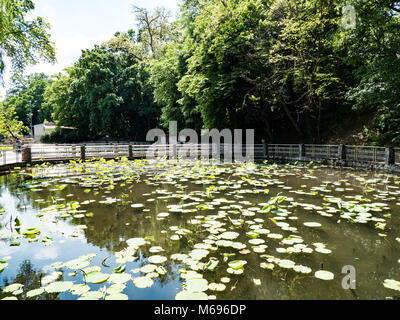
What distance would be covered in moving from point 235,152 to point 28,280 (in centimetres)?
1779

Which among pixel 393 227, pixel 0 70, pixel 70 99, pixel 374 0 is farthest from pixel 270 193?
pixel 70 99

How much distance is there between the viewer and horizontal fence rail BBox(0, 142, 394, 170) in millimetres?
13165

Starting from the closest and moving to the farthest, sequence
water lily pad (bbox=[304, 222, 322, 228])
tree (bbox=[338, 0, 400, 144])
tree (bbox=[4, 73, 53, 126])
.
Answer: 1. water lily pad (bbox=[304, 222, 322, 228])
2. tree (bbox=[338, 0, 400, 144])
3. tree (bbox=[4, 73, 53, 126])

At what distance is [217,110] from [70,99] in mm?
25168

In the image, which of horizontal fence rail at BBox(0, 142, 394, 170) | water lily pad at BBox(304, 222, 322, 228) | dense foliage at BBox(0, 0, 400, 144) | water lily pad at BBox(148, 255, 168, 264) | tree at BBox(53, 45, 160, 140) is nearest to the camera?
water lily pad at BBox(148, 255, 168, 264)

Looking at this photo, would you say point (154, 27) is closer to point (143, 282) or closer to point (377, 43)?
point (377, 43)

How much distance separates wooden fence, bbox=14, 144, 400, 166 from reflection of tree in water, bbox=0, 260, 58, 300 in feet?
43.2

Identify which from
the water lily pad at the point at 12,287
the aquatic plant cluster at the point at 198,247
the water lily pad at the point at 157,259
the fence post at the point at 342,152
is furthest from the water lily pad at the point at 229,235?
the fence post at the point at 342,152

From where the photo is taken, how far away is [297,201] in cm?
627

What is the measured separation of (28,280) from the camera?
2.91 meters

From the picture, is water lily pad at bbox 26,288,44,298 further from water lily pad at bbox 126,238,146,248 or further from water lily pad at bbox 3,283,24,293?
water lily pad at bbox 126,238,146,248

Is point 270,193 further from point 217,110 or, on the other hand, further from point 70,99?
point 70,99

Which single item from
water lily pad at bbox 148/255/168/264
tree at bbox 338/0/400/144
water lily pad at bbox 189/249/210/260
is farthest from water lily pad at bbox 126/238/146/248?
tree at bbox 338/0/400/144

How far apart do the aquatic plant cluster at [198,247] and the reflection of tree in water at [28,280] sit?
0.5 inches
